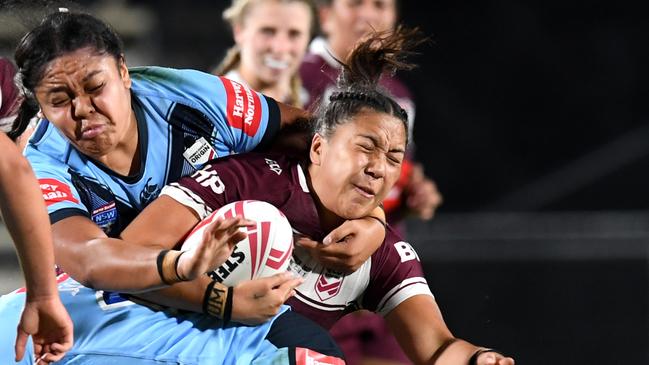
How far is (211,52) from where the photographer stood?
352 inches

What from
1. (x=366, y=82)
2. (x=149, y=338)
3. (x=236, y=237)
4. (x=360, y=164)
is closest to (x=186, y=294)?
(x=149, y=338)

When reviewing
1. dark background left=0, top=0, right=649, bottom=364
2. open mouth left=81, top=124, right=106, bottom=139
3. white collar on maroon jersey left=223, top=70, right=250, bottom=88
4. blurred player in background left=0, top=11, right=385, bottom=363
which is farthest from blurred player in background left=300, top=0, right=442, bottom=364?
dark background left=0, top=0, right=649, bottom=364

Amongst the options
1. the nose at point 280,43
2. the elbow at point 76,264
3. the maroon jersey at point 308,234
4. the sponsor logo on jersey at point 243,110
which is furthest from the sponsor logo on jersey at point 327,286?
the nose at point 280,43

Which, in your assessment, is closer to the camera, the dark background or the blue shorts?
the blue shorts

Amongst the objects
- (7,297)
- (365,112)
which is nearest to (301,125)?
(365,112)

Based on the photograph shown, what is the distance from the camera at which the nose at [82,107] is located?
292 centimetres

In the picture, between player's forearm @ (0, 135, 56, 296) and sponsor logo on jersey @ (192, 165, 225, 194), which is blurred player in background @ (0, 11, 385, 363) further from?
player's forearm @ (0, 135, 56, 296)

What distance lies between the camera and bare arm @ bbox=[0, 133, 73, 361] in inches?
95.8

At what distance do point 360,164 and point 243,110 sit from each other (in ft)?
1.47

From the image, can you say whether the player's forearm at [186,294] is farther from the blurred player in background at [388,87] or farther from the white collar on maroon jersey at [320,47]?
the white collar on maroon jersey at [320,47]

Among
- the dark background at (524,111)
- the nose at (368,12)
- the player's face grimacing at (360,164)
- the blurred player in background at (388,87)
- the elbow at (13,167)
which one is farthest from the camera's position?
the dark background at (524,111)

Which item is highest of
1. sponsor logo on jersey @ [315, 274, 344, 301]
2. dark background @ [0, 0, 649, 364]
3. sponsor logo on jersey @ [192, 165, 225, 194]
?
sponsor logo on jersey @ [192, 165, 225, 194]

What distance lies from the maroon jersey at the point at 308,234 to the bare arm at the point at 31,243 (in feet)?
1.68

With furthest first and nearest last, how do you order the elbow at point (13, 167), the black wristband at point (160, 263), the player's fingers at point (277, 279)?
the player's fingers at point (277, 279), the black wristband at point (160, 263), the elbow at point (13, 167)
